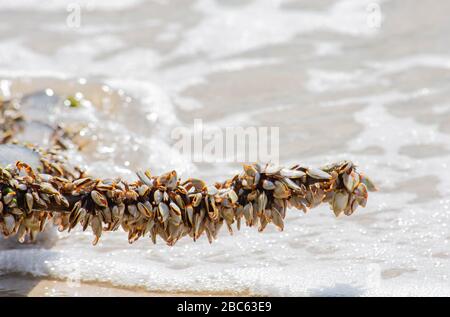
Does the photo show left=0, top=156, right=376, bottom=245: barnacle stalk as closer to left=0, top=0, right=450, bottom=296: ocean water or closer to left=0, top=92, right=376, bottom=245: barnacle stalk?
left=0, top=92, right=376, bottom=245: barnacle stalk

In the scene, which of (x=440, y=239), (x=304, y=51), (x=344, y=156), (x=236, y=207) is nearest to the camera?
(x=236, y=207)

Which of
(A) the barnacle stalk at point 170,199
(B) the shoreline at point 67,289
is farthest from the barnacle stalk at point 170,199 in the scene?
(B) the shoreline at point 67,289

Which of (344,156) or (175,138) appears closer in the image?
(344,156)

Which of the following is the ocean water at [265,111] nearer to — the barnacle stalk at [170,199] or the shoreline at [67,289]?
the shoreline at [67,289]

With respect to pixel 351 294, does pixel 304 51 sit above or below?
above

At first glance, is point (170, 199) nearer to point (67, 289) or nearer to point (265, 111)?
point (67, 289)

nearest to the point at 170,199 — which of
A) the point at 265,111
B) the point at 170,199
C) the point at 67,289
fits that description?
the point at 170,199

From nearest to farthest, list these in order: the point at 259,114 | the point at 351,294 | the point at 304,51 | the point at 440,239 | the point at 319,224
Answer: the point at 351,294, the point at 440,239, the point at 319,224, the point at 259,114, the point at 304,51

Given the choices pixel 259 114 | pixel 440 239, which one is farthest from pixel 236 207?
pixel 259 114
